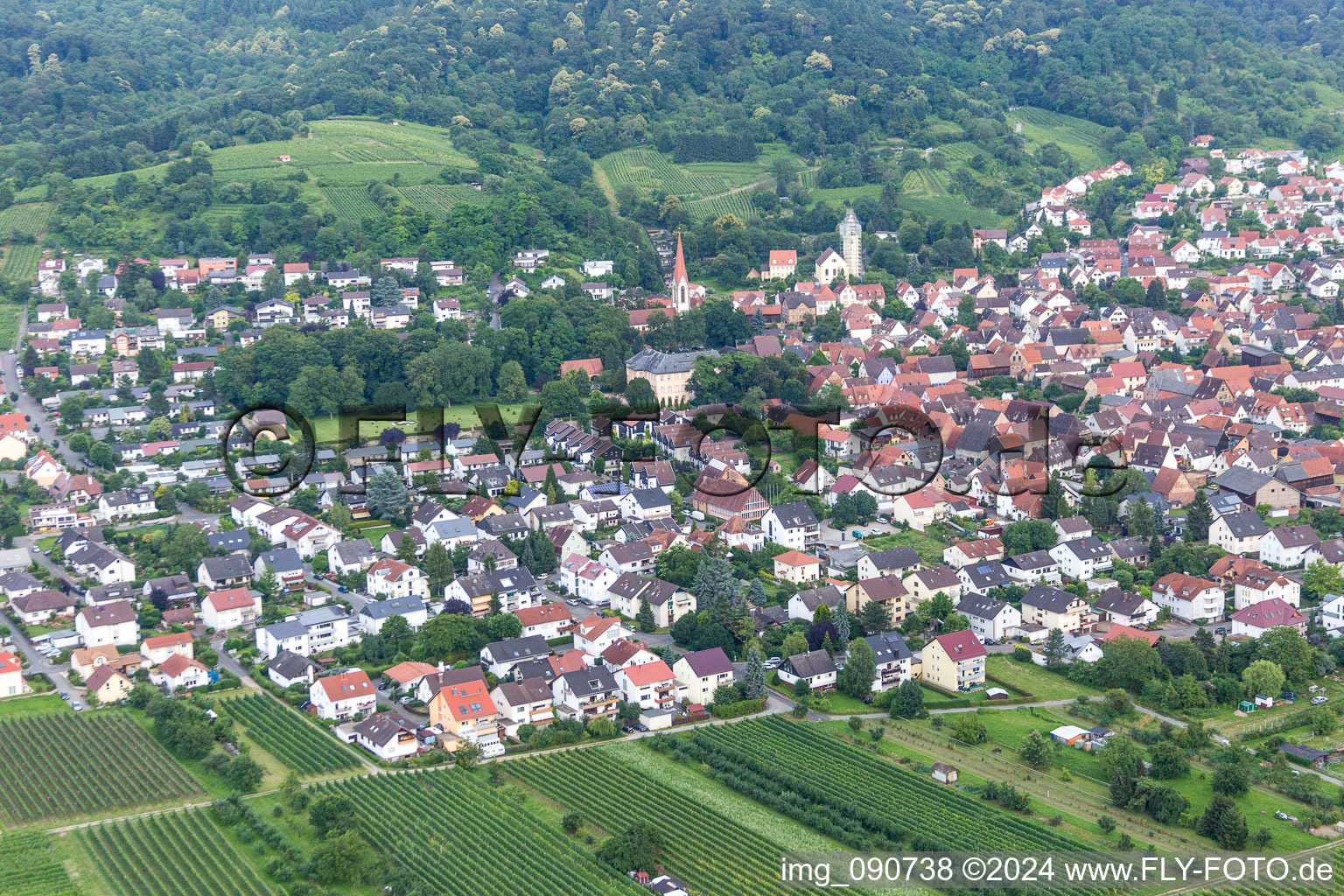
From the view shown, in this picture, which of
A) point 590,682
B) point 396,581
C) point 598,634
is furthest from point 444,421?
point 590,682

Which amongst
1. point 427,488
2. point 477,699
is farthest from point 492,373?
point 477,699

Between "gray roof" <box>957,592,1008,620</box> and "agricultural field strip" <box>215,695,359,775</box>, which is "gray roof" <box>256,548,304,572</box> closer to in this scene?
"agricultural field strip" <box>215,695,359,775</box>

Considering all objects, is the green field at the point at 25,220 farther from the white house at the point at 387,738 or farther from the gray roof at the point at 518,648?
the white house at the point at 387,738

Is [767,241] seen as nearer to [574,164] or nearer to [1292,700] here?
[574,164]

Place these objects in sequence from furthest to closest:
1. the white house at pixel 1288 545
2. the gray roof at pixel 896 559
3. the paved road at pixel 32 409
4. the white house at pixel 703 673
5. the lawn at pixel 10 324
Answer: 1. the lawn at pixel 10 324
2. the paved road at pixel 32 409
3. the white house at pixel 1288 545
4. the gray roof at pixel 896 559
5. the white house at pixel 703 673

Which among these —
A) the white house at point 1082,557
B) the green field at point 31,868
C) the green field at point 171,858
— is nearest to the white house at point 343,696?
the green field at point 171,858
